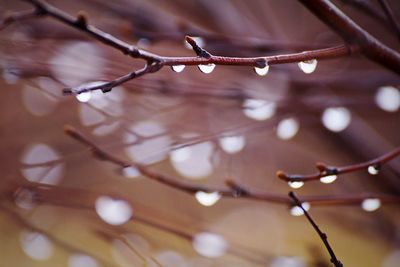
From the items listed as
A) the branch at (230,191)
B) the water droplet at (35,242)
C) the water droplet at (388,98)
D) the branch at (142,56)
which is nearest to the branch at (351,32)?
the branch at (142,56)

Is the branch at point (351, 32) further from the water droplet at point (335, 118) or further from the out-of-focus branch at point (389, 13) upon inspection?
the water droplet at point (335, 118)

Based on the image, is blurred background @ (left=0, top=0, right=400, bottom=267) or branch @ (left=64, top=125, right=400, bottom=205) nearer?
branch @ (left=64, top=125, right=400, bottom=205)

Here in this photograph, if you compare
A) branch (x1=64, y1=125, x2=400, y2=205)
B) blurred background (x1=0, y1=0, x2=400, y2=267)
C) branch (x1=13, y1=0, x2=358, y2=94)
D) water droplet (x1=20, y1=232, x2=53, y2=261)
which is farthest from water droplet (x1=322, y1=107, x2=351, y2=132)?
water droplet (x1=20, y1=232, x2=53, y2=261)

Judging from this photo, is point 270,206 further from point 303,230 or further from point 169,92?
point 169,92

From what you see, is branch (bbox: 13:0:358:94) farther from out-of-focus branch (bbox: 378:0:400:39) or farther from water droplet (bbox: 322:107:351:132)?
water droplet (bbox: 322:107:351:132)

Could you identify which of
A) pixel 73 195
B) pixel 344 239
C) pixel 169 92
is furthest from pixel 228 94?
pixel 344 239

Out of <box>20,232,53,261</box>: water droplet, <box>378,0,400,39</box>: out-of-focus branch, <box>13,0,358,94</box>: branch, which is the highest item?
<box>378,0,400,39</box>: out-of-focus branch

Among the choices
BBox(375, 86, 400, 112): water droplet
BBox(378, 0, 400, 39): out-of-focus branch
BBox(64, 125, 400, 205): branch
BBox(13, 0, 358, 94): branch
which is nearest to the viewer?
BBox(13, 0, 358, 94): branch

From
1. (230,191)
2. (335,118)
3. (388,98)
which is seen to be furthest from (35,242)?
(388,98)

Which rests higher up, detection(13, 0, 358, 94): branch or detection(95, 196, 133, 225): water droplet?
detection(13, 0, 358, 94): branch
